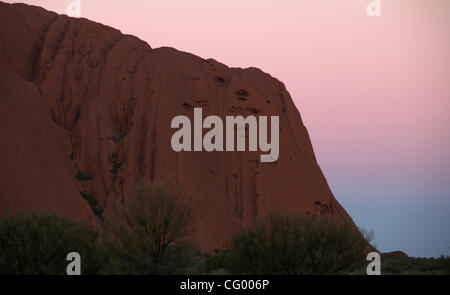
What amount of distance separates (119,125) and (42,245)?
158 feet

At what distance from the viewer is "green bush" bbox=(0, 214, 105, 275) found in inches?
897

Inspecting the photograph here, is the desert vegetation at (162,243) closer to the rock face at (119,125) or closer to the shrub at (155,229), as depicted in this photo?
the shrub at (155,229)

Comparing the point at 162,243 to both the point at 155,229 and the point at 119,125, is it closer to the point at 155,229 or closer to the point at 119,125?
the point at 155,229

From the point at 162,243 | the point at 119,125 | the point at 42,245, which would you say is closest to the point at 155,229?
the point at 162,243

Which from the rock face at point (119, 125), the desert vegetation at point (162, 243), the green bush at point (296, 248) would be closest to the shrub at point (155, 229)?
the desert vegetation at point (162, 243)

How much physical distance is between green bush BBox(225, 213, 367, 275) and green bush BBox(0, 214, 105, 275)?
7.19 metres

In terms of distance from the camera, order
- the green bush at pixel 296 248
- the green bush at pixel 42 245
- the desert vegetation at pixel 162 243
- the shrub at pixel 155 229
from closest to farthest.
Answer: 1. the green bush at pixel 42 245
2. the desert vegetation at pixel 162 243
3. the green bush at pixel 296 248
4. the shrub at pixel 155 229

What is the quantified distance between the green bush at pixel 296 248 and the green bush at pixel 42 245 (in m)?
7.19

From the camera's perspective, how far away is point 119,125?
70688 mm

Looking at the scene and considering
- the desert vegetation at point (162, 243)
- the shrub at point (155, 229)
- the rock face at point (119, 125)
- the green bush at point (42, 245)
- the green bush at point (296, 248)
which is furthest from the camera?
the rock face at point (119, 125)

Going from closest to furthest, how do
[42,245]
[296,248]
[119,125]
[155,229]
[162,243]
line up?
[42,245]
[296,248]
[155,229]
[162,243]
[119,125]

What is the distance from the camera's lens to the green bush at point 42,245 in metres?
22.8

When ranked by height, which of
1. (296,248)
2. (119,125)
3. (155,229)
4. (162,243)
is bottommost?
(162,243)
